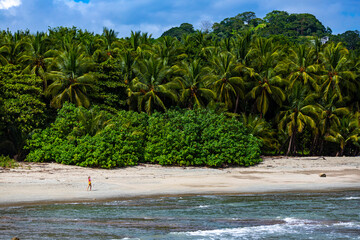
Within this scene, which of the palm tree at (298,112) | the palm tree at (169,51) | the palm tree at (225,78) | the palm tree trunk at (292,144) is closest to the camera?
the palm tree at (225,78)

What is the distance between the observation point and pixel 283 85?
41.8m

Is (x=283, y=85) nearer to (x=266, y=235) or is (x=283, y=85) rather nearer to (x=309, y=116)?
(x=309, y=116)

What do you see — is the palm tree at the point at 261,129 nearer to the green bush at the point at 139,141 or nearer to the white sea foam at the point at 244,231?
the green bush at the point at 139,141

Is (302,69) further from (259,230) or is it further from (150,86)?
(259,230)

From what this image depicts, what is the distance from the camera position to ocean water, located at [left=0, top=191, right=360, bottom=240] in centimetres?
1450

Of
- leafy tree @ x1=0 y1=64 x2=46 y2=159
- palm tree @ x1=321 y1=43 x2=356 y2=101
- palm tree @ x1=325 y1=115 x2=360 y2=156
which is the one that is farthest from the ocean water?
palm tree @ x1=321 y1=43 x2=356 y2=101

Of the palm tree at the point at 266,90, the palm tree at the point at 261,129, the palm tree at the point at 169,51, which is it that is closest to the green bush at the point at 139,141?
the palm tree at the point at 261,129

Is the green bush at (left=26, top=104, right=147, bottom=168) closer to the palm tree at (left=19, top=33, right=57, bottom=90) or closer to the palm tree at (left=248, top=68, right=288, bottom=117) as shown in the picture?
the palm tree at (left=19, top=33, right=57, bottom=90)

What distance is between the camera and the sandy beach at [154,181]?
66.9 ft

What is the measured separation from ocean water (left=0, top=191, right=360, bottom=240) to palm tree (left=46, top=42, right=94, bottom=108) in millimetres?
15755

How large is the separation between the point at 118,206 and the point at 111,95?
20.5m

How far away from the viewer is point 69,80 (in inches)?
1340

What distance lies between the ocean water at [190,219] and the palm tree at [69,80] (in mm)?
15755

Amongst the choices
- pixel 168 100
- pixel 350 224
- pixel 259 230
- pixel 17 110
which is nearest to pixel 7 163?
pixel 17 110
